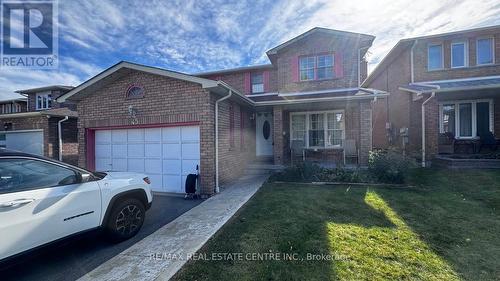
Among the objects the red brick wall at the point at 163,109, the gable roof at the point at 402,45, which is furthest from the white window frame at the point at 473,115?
the red brick wall at the point at 163,109

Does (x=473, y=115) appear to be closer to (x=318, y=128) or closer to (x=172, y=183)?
(x=318, y=128)

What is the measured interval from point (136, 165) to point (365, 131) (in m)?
9.18

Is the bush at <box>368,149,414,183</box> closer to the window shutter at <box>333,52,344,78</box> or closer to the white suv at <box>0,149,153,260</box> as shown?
the window shutter at <box>333,52,344,78</box>

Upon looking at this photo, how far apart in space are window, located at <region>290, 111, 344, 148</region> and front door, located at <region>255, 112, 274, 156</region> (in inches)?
50.1

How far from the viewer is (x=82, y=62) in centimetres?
945

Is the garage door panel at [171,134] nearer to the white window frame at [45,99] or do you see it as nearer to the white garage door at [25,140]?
the white garage door at [25,140]

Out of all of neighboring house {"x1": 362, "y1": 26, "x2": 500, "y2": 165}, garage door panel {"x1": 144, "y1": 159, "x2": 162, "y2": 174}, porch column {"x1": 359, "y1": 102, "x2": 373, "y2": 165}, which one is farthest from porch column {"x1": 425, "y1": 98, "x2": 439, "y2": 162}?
garage door panel {"x1": 144, "y1": 159, "x2": 162, "y2": 174}

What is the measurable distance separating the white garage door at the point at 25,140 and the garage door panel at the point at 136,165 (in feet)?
28.1

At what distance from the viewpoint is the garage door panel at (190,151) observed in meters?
7.24

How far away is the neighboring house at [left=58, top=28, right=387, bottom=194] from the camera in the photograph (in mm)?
7203

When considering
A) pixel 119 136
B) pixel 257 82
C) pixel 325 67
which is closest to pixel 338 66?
pixel 325 67

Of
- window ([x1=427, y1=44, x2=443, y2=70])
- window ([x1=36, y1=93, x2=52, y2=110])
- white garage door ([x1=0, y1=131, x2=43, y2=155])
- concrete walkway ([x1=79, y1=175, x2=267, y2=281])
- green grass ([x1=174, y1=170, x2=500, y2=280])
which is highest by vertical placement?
window ([x1=427, y1=44, x2=443, y2=70])

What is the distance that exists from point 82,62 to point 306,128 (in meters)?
10.6

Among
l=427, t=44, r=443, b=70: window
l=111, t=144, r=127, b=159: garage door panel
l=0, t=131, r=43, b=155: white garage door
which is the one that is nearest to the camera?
l=111, t=144, r=127, b=159: garage door panel
